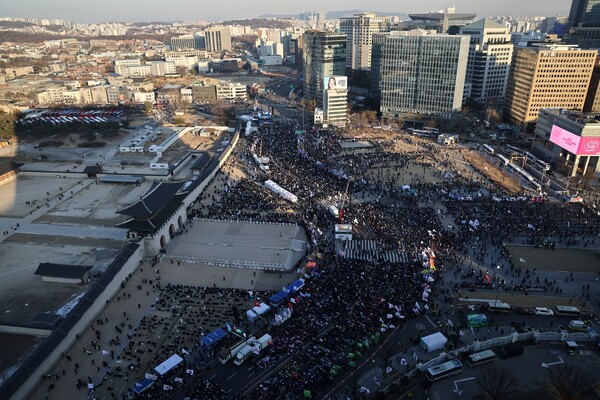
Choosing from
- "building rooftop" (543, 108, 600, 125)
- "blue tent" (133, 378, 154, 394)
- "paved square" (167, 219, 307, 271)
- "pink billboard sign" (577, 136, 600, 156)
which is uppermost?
"building rooftop" (543, 108, 600, 125)

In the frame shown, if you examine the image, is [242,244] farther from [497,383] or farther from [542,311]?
[542,311]

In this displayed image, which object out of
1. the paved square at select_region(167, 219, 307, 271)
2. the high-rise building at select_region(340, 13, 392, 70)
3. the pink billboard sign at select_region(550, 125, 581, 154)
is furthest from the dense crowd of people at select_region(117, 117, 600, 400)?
the high-rise building at select_region(340, 13, 392, 70)

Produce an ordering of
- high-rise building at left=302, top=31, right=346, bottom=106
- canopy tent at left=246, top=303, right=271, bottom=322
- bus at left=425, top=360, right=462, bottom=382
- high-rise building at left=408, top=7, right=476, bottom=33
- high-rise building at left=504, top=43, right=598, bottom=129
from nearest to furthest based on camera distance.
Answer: bus at left=425, top=360, right=462, bottom=382 < canopy tent at left=246, top=303, right=271, bottom=322 < high-rise building at left=504, top=43, right=598, bottom=129 < high-rise building at left=302, top=31, right=346, bottom=106 < high-rise building at left=408, top=7, right=476, bottom=33

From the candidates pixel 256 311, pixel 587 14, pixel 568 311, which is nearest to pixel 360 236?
pixel 256 311

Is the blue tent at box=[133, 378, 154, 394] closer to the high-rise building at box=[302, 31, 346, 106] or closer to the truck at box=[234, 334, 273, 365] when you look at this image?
the truck at box=[234, 334, 273, 365]

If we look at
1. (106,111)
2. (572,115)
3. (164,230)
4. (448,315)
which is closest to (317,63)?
(106,111)

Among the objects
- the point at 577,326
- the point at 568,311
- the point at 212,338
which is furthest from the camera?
the point at 568,311

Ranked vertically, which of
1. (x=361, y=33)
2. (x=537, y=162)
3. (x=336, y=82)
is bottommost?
(x=537, y=162)
